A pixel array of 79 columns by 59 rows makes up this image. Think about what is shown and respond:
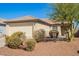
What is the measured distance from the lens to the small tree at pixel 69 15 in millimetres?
12015

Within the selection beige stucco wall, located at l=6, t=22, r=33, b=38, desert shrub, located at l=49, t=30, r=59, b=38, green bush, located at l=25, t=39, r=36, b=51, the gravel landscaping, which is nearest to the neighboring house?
beige stucco wall, located at l=6, t=22, r=33, b=38

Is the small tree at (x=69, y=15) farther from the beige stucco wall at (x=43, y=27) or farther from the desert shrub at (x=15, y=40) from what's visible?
the desert shrub at (x=15, y=40)

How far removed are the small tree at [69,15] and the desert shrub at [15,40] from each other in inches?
63.1

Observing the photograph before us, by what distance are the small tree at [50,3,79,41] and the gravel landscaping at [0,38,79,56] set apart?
43cm

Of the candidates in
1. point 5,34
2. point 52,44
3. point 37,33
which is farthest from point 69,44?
point 5,34

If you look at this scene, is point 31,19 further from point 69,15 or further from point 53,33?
point 69,15

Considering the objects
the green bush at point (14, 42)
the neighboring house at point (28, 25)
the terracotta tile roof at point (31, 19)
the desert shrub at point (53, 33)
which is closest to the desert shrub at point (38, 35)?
the neighboring house at point (28, 25)

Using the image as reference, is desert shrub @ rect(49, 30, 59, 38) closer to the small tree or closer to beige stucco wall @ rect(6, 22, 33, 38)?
the small tree

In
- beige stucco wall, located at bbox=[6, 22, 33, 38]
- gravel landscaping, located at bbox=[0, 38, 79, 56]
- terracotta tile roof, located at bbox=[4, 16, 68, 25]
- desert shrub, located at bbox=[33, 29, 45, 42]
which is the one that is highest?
terracotta tile roof, located at bbox=[4, 16, 68, 25]

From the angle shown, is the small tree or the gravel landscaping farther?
the small tree

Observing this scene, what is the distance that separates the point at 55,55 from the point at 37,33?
141 centimetres

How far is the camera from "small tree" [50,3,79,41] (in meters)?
12.0

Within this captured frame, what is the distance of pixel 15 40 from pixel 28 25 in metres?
0.92

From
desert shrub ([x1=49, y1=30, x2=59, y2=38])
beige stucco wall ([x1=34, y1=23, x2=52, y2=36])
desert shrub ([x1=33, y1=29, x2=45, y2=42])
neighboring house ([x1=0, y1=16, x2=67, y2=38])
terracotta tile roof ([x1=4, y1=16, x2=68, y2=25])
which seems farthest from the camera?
beige stucco wall ([x1=34, y1=23, x2=52, y2=36])
